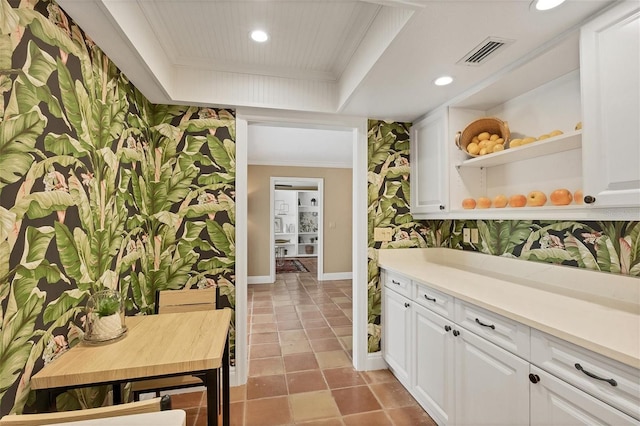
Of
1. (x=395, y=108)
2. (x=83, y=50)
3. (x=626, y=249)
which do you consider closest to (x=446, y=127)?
(x=395, y=108)

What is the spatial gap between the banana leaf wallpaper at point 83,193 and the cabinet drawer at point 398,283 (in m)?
1.34

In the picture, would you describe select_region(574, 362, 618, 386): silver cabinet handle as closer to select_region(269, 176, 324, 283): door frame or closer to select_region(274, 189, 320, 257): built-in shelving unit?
select_region(269, 176, 324, 283): door frame

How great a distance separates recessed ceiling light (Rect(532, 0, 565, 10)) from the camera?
119cm

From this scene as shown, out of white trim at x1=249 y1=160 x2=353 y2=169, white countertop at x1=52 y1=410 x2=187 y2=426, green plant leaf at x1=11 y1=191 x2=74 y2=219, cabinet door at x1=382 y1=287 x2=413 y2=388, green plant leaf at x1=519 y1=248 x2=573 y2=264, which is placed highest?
white trim at x1=249 y1=160 x2=353 y2=169

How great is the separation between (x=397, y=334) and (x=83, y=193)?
2301mm

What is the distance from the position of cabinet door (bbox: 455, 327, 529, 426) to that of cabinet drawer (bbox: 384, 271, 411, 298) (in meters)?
0.56

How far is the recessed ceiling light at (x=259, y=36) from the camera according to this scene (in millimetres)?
1846

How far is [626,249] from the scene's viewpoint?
1451 mm

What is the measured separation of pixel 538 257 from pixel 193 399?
2.68 meters

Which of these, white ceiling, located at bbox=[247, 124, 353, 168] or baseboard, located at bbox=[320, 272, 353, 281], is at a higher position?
white ceiling, located at bbox=[247, 124, 353, 168]

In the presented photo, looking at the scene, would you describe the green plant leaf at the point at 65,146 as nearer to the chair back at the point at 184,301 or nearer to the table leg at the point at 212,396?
the chair back at the point at 184,301

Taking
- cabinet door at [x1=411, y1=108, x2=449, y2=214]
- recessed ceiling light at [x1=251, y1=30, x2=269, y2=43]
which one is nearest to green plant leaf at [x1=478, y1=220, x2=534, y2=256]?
cabinet door at [x1=411, y1=108, x2=449, y2=214]

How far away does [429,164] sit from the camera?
249 cm

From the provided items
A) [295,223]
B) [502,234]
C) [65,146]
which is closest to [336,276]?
[295,223]
